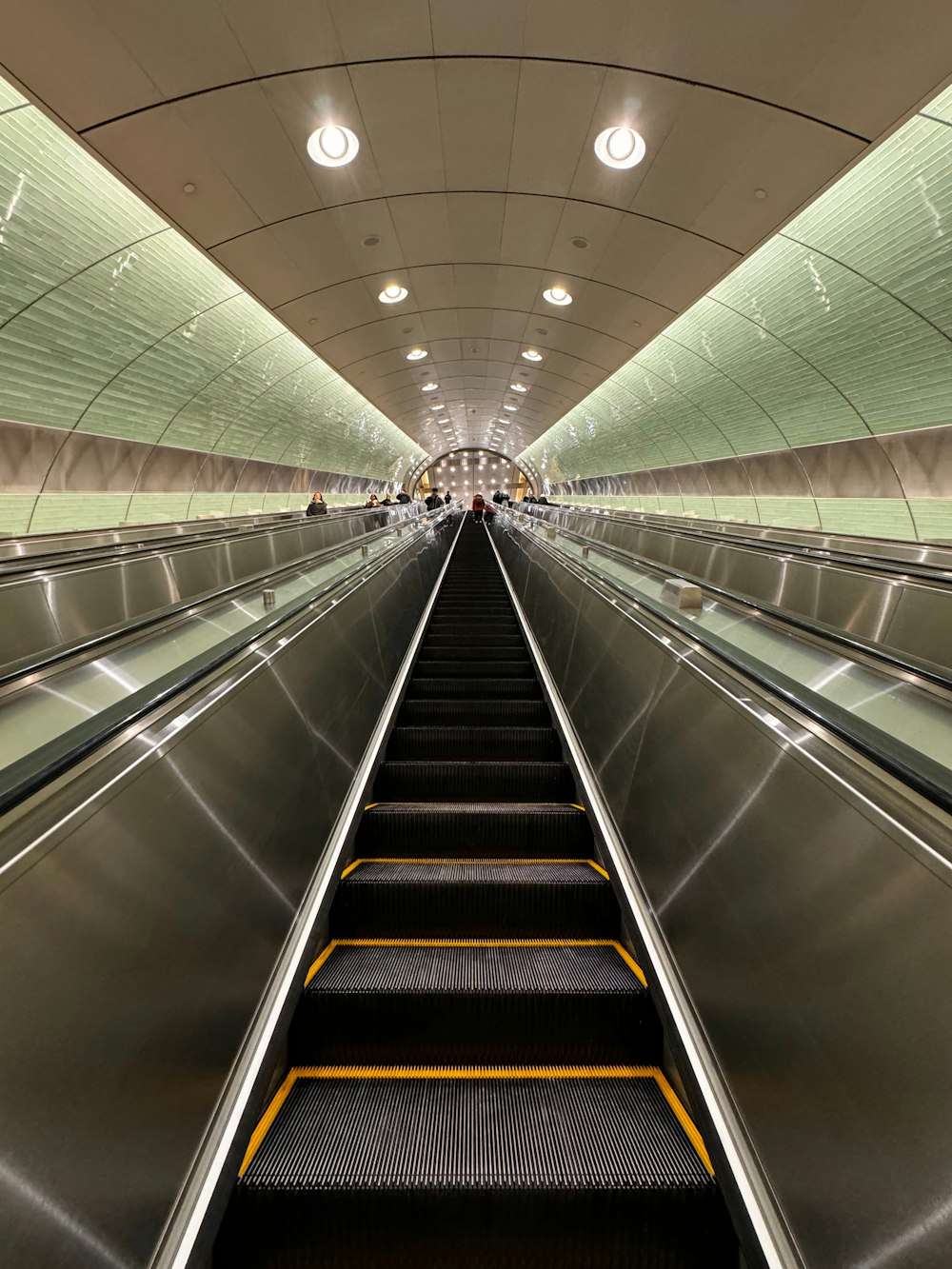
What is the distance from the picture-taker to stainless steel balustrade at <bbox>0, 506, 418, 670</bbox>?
3.72 m

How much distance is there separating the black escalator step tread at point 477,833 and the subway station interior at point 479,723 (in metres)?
0.02

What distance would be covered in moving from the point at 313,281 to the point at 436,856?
321 inches

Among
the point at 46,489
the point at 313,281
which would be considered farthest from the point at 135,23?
the point at 46,489

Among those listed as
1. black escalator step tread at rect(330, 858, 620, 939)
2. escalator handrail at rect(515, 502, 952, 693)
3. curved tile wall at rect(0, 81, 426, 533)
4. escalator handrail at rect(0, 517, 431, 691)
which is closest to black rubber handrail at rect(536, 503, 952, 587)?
escalator handrail at rect(515, 502, 952, 693)

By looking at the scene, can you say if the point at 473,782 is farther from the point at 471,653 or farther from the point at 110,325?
the point at 110,325

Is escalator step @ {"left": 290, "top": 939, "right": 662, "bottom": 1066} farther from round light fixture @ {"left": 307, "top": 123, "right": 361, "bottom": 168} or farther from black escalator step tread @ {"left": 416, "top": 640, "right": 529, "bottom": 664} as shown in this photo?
round light fixture @ {"left": 307, "top": 123, "right": 361, "bottom": 168}

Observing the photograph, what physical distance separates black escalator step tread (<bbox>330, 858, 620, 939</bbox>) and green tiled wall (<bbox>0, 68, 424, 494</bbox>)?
22.5 feet

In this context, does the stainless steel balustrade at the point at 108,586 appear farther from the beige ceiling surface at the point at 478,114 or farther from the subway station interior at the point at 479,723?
the beige ceiling surface at the point at 478,114

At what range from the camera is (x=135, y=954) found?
129 centimetres

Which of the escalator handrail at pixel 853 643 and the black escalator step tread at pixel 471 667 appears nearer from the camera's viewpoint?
the escalator handrail at pixel 853 643

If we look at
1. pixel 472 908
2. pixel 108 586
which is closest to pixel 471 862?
pixel 472 908

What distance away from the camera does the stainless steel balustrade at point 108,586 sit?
12.2 ft

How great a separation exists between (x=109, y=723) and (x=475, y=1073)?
151 centimetres

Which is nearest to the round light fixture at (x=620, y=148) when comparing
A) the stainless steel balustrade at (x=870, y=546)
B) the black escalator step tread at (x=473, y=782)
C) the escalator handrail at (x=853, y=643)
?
the stainless steel balustrade at (x=870, y=546)
